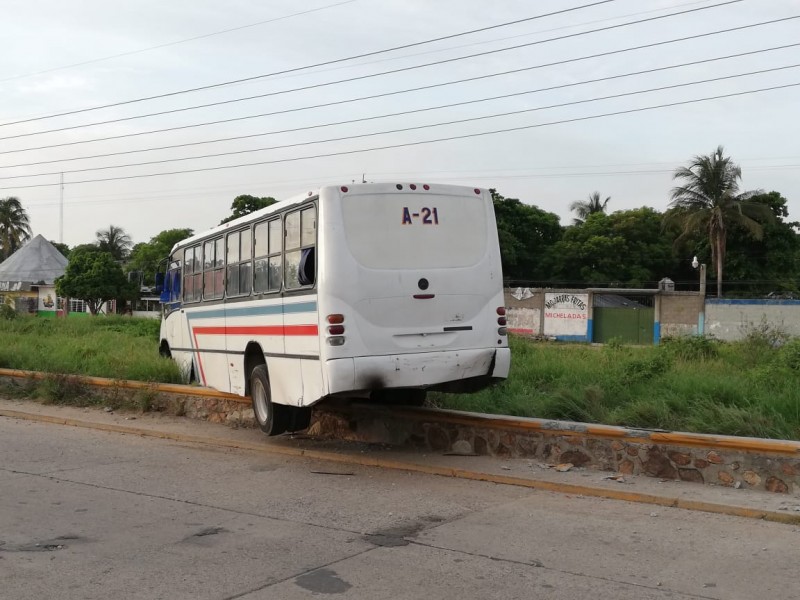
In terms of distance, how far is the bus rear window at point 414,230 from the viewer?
9.00m

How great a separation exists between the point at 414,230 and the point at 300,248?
4.56 feet

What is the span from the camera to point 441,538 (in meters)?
6.40

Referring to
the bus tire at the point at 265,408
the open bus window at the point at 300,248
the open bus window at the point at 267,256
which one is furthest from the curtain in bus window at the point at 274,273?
the bus tire at the point at 265,408

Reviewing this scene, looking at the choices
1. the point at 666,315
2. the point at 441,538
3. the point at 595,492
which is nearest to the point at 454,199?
the point at 595,492

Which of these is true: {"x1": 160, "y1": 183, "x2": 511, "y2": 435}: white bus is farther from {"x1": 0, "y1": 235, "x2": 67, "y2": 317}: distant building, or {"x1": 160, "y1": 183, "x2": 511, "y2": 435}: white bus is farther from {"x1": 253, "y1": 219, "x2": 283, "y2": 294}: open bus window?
{"x1": 0, "y1": 235, "x2": 67, "y2": 317}: distant building

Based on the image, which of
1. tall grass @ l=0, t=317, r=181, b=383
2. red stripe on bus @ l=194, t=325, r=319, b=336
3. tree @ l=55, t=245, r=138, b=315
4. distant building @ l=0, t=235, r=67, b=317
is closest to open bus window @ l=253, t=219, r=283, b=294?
red stripe on bus @ l=194, t=325, r=319, b=336

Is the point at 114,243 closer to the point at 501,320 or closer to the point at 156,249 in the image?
the point at 156,249

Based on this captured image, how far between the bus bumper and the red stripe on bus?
603mm

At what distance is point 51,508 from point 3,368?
12.2 meters

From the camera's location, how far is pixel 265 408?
35.5 feet

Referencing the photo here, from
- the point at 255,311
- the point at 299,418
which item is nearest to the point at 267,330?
the point at 255,311

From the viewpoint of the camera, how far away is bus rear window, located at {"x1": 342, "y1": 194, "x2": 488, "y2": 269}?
9.00 meters

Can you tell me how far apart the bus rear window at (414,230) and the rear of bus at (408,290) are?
0.04 feet

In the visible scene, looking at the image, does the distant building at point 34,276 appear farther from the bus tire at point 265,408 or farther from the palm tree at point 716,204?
the bus tire at point 265,408
